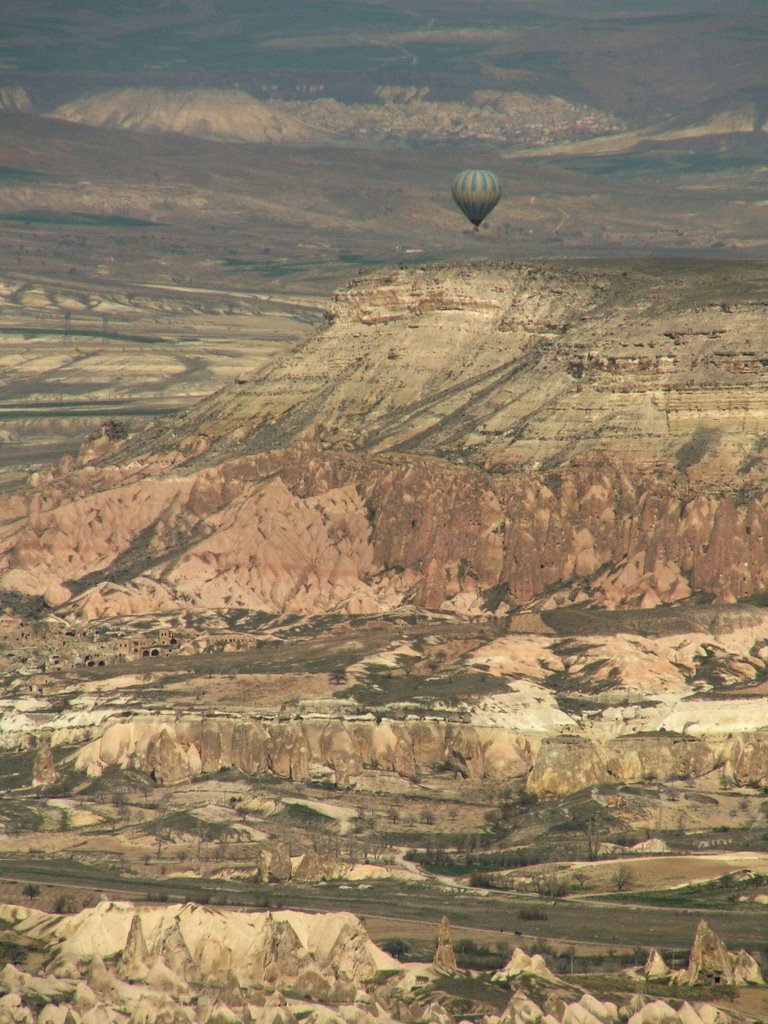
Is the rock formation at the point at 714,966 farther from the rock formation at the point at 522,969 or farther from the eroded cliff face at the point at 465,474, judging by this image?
the eroded cliff face at the point at 465,474

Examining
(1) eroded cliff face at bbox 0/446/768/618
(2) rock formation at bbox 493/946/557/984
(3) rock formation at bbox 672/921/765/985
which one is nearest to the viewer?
(2) rock formation at bbox 493/946/557/984

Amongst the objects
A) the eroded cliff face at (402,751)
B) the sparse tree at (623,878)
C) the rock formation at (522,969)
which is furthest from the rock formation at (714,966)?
the eroded cliff face at (402,751)

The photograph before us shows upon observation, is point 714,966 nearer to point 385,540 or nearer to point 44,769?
point 44,769

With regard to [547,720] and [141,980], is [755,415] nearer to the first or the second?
[547,720]

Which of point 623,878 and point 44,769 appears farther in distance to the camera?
point 44,769

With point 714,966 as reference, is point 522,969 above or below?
below

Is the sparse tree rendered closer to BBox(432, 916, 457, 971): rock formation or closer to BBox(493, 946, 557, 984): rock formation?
BBox(432, 916, 457, 971): rock formation

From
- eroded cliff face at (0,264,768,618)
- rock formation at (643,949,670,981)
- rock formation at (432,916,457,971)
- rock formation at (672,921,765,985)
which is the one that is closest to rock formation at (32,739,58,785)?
eroded cliff face at (0,264,768,618)

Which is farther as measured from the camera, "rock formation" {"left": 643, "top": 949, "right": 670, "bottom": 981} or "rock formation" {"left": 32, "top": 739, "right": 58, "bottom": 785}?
"rock formation" {"left": 32, "top": 739, "right": 58, "bottom": 785}

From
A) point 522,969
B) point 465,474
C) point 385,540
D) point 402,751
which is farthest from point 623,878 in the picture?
point 465,474
